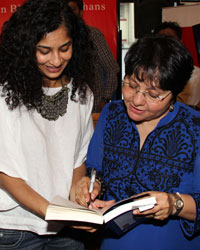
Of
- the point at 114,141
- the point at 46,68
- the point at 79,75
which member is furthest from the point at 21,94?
the point at 114,141

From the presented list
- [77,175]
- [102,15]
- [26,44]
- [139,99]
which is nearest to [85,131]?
[77,175]

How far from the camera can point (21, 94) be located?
4.36ft

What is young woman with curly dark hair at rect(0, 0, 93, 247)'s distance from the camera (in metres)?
1.28

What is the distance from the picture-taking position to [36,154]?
1.32 metres

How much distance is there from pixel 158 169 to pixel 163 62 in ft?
1.40

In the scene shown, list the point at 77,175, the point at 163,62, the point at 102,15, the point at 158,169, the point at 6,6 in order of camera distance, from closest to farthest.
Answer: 1. the point at 163,62
2. the point at 158,169
3. the point at 77,175
4. the point at 6,6
5. the point at 102,15

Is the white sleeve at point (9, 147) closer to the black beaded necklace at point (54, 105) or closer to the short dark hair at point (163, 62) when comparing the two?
the black beaded necklace at point (54, 105)

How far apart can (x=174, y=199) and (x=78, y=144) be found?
0.51m

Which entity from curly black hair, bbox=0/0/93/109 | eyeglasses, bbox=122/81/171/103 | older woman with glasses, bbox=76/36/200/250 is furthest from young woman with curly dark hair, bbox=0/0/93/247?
eyeglasses, bbox=122/81/171/103

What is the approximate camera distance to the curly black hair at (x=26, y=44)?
1277 millimetres

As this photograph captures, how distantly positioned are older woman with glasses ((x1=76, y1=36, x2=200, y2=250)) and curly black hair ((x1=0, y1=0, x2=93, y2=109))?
0.34m

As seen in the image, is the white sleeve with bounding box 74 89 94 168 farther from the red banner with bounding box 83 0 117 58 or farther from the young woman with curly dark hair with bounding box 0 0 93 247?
the red banner with bounding box 83 0 117 58

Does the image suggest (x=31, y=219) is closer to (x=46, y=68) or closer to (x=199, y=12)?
(x=46, y=68)

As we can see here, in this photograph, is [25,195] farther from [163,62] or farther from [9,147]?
[163,62]
